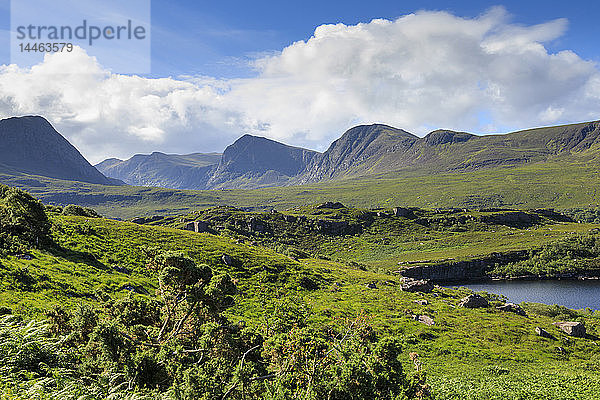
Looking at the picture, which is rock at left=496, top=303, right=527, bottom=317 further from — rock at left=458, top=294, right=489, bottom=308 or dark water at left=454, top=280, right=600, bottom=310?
dark water at left=454, top=280, right=600, bottom=310

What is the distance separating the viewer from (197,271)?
25.7 metres

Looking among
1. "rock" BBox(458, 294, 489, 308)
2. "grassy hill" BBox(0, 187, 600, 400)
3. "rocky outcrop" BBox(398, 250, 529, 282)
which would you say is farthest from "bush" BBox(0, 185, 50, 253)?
"rocky outcrop" BBox(398, 250, 529, 282)

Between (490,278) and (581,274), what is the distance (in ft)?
133

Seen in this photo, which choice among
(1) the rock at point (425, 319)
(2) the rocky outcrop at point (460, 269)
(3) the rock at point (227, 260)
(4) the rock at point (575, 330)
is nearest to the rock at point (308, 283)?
(3) the rock at point (227, 260)

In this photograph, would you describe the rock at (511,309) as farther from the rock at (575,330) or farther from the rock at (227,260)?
the rock at (227,260)

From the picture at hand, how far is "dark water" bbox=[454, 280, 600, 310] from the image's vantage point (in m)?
122

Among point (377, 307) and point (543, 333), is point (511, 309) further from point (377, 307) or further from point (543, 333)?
point (377, 307)

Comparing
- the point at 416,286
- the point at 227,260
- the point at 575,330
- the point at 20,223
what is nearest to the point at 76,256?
the point at 20,223

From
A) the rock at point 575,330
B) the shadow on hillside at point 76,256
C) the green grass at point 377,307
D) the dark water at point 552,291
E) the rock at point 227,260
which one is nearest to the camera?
the green grass at point 377,307

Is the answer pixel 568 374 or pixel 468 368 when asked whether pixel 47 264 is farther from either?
pixel 568 374

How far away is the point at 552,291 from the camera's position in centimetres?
13650

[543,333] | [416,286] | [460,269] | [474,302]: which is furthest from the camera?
[460,269]

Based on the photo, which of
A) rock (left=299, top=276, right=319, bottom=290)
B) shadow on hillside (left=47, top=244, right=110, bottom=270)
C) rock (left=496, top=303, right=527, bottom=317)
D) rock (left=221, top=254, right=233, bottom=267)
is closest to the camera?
shadow on hillside (left=47, top=244, right=110, bottom=270)

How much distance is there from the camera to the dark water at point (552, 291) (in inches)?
4804
